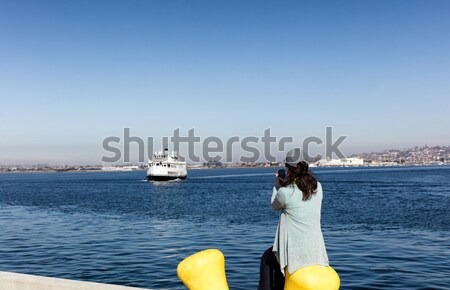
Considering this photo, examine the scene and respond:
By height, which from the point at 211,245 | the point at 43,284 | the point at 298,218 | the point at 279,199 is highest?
the point at 279,199

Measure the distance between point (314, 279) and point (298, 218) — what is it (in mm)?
600

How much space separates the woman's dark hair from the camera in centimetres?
482

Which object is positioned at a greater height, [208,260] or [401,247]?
[208,260]

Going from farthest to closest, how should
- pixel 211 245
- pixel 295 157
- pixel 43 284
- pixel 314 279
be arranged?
pixel 211 245 → pixel 43 284 → pixel 295 157 → pixel 314 279

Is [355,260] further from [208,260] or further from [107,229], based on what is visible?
[107,229]

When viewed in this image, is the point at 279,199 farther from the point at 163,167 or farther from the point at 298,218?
the point at 163,167

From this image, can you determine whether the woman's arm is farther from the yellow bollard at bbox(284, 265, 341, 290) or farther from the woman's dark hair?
the yellow bollard at bbox(284, 265, 341, 290)

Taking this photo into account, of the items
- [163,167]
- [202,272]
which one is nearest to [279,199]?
[202,272]

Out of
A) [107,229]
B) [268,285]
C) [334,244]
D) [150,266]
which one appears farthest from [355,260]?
[107,229]

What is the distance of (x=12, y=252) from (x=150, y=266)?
24.1 ft

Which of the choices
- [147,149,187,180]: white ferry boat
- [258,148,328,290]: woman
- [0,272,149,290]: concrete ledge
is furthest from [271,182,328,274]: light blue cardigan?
[147,149,187,180]: white ferry boat

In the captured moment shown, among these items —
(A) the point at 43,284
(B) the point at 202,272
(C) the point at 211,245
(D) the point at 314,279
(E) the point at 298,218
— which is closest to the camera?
(D) the point at 314,279

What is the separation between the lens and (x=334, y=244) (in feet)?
68.7

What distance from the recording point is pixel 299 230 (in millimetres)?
4793
